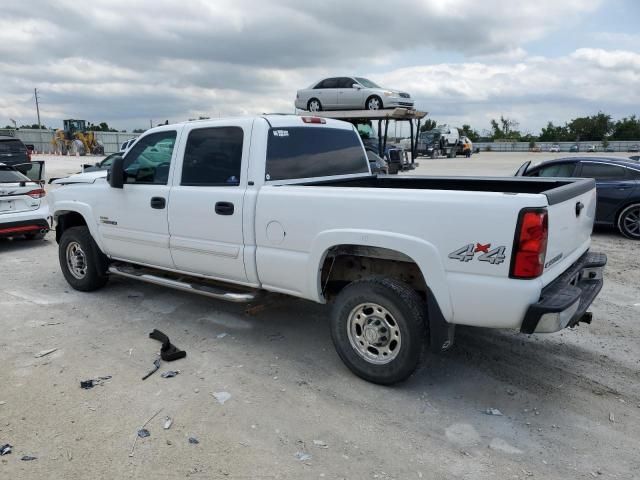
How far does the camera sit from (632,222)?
8.88m

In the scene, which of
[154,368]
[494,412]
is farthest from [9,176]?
[494,412]

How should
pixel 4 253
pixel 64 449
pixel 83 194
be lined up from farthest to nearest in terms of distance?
pixel 4 253
pixel 83 194
pixel 64 449

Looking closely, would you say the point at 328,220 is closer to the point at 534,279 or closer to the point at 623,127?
the point at 534,279

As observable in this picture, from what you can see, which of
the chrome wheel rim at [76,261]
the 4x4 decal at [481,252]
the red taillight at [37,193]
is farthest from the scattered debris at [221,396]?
the red taillight at [37,193]

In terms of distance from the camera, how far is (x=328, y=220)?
3.67 m

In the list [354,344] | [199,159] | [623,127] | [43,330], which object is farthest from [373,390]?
[623,127]

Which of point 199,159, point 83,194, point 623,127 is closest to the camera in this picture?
point 199,159

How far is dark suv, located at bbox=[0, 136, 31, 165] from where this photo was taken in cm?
1459

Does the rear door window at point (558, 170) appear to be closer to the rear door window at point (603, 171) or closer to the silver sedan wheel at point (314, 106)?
the rear door window at point (603, 171)

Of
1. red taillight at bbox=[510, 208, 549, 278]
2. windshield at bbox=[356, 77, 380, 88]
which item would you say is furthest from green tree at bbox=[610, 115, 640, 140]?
red taillight at bbox=[510, 208, 549, 278]

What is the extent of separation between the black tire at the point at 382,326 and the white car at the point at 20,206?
7157mm

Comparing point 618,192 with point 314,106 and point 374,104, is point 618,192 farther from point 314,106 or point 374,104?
point 314,106

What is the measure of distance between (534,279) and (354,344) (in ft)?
4.59

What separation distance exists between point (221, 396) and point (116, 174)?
2.68 metres
